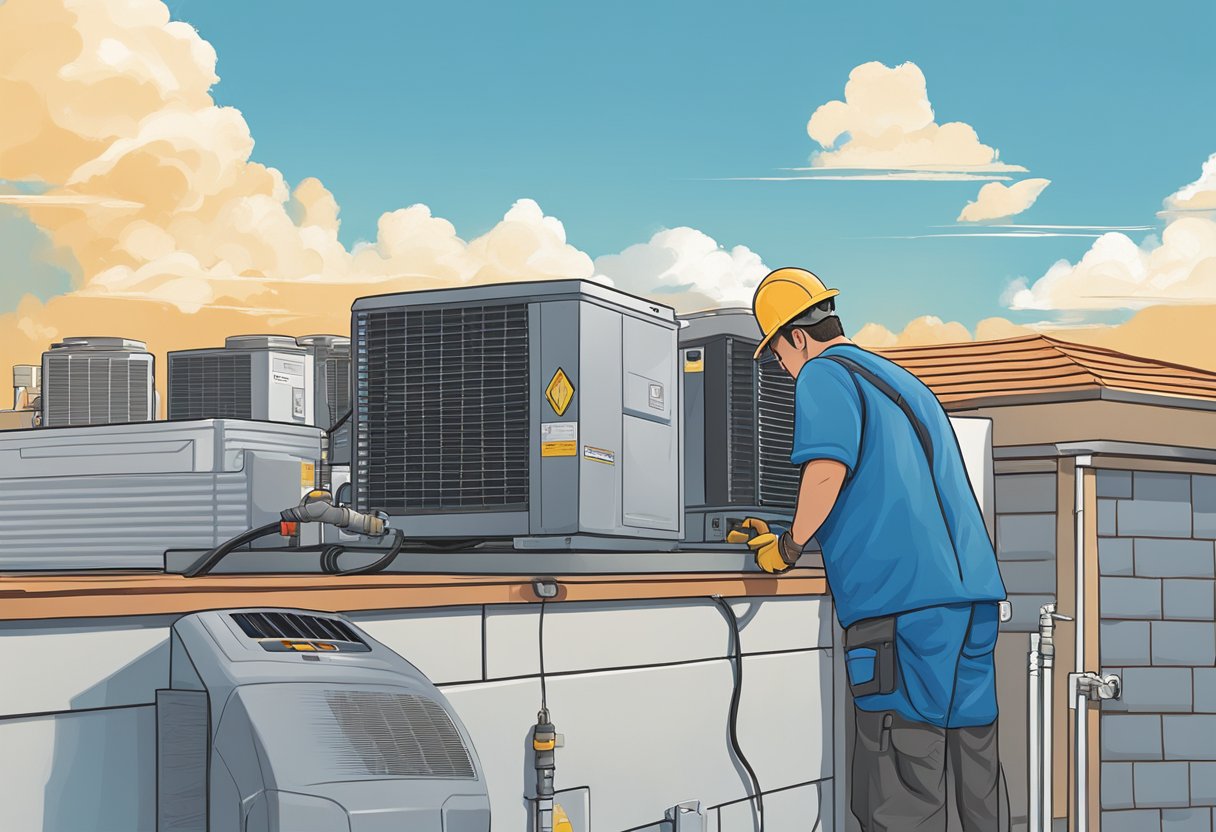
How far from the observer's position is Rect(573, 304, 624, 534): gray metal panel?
2.97 meters

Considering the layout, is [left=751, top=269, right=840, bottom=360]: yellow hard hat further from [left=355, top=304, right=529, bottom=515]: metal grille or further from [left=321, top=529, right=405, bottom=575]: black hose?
[left=321, top=529, right=405, bottom=575]: black hose

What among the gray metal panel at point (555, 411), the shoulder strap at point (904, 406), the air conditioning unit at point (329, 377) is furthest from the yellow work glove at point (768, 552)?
the air conditioning unit at point (329, 377)

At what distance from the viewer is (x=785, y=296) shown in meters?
3.45

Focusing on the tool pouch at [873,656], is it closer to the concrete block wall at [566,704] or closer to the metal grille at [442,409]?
the concrete block wall at [566,704]

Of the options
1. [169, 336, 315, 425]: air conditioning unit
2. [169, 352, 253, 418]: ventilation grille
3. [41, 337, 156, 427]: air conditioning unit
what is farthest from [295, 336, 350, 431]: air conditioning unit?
[41, 337, 156, 427]: air conditioning unit

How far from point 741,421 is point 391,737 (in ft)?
6.48

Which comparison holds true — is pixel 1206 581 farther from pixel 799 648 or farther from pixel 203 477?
pixel 203 477

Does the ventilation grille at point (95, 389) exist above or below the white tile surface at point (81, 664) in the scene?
above

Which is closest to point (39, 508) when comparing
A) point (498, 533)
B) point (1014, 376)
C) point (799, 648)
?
point (498, 533)

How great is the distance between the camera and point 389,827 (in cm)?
170

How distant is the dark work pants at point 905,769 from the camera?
3.29 meters

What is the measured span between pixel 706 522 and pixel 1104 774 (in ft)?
6.39

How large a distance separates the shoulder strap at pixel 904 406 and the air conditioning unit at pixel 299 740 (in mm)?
1690

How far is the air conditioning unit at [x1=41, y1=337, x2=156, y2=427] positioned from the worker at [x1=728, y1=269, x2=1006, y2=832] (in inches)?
86.2
